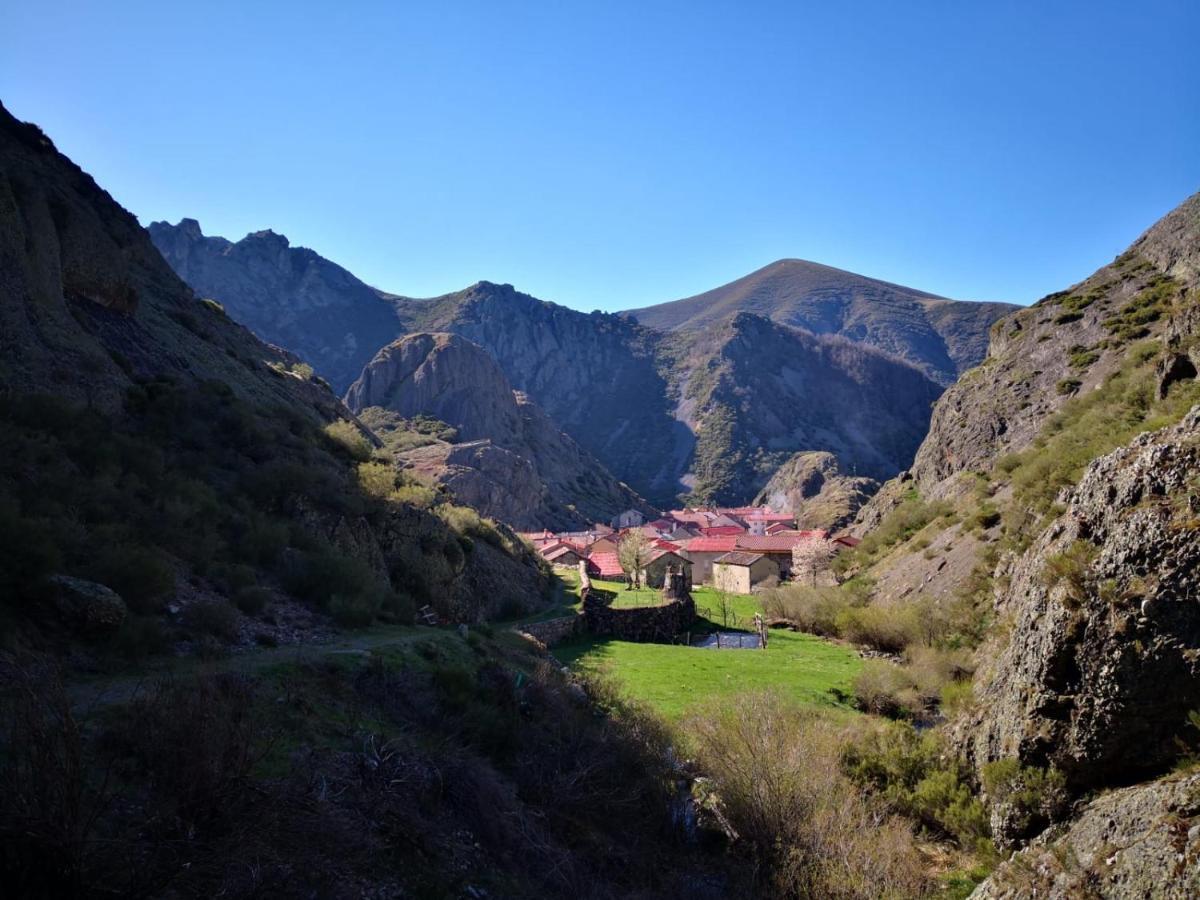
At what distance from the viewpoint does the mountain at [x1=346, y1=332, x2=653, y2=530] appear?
345ft

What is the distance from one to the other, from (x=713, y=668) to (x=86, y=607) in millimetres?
18776

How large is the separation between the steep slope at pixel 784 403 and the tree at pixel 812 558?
87.8m

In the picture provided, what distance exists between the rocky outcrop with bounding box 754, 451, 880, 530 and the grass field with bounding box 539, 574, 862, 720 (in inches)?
1576

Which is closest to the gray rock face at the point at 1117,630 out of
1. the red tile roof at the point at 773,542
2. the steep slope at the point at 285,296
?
the red tile roof at the point at 773,542

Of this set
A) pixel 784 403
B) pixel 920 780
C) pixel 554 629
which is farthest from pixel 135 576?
pixel 784 403

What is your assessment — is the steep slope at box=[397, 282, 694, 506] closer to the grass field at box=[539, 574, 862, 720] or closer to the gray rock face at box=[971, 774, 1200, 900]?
the grass field at box=[539, 574, 862, 720]

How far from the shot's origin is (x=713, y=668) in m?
23.6

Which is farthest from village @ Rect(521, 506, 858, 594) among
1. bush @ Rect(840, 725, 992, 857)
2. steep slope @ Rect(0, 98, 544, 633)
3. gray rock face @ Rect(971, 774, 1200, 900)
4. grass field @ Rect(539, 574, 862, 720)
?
gray rock face @ Rect(971, 774, 1200, 900)

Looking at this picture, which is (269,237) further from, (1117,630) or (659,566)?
(1117,630)

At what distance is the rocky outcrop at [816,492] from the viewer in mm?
75875

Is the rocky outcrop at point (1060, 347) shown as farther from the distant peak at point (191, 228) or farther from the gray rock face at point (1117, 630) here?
the distant peak at point (191, 228)

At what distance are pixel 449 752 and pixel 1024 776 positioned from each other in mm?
7240

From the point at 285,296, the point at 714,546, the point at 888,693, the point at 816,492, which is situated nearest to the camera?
the point at 888,693

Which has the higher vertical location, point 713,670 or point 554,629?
point 713,670
